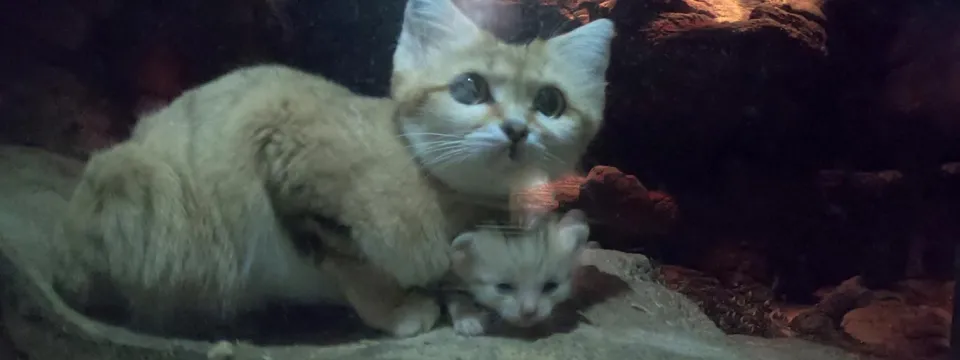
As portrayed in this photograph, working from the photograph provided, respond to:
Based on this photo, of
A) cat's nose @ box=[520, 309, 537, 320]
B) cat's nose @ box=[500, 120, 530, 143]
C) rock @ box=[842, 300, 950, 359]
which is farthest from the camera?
rock @ box=[842, 300, 950, 359]

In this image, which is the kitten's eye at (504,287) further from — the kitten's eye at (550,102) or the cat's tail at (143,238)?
the cat's tail at (143,238)

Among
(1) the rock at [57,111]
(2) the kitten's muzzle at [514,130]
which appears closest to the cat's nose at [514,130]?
(2) the kitten's muzzle at [514,130]

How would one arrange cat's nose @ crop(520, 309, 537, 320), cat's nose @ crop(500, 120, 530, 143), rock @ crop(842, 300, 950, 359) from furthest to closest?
rock @ crop(842, 300, 950, 359) → cat's nose @ crop(520, 309, 537, 320) → cat's nose @ crop(500, 120, 530, 143)

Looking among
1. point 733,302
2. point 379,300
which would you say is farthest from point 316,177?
point 733,302

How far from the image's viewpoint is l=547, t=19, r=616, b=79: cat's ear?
61.9 inches

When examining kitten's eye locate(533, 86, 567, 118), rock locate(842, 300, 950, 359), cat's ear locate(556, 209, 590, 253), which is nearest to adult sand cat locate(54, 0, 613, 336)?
kitten's eye locate(533, 86, 567, 118)

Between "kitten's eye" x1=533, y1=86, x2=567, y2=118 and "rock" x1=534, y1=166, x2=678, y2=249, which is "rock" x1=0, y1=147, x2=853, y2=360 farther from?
"kitten's eye" x1=533, y1=86, x2=567, y2=118

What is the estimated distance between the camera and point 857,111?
1643mm

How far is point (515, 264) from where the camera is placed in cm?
159

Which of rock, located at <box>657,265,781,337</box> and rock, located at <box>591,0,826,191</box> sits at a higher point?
rock, located at <box>591,0,826,191</box>

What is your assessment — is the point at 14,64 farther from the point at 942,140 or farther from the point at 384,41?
the point at 942,140

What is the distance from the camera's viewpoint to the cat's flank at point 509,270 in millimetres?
1581

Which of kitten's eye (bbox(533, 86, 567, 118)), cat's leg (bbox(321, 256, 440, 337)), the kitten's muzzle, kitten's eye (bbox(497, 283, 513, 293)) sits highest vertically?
kitten's eye (bbox(533, 86, 567, 118))

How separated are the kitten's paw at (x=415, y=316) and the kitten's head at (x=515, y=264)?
0.09 metres
